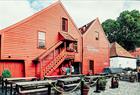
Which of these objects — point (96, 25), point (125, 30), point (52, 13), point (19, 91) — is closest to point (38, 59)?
point (52, 13)

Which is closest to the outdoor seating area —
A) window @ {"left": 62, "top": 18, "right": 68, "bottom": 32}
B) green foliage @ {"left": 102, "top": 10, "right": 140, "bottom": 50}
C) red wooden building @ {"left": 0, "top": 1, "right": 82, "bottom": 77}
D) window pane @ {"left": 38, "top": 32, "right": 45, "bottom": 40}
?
red wooden building @ {"left": 0, "top": 1, "right": 82, "bottom": 77}

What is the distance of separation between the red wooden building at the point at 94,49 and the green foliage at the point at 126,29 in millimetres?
28007

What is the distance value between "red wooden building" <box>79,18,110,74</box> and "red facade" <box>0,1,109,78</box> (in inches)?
11.2

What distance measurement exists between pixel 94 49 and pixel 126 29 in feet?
105

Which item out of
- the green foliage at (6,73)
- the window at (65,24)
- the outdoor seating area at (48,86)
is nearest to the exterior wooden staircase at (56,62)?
the window at (65,24)

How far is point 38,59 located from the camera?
2172 cm

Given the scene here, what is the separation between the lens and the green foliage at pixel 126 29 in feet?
189

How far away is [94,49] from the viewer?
30.1 m

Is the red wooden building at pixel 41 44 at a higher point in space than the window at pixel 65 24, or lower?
lower

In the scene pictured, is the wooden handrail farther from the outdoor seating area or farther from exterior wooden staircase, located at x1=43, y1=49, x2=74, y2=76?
the outdoor seating area

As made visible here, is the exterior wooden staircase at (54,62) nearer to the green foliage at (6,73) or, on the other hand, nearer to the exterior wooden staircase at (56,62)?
the exterior wooden staircase at (56,62)

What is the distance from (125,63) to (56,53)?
841 inches

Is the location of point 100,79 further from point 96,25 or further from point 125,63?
point 125,63

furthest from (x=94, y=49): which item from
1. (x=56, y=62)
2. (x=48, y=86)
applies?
(x=48, y=86)
